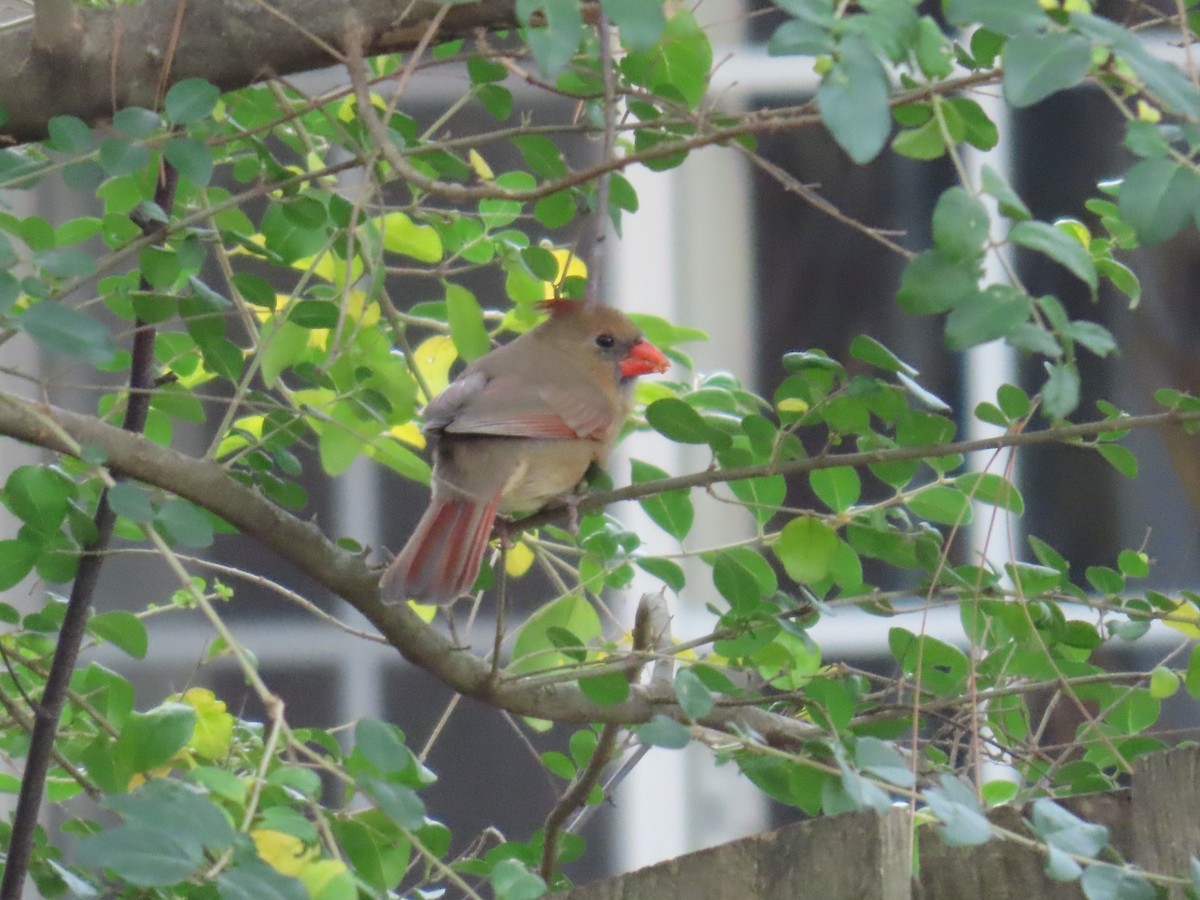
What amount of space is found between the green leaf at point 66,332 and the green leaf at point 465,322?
0.65 metres

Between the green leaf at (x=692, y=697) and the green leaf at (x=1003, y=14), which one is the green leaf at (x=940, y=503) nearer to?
the green leaf at (x=692, y=697)

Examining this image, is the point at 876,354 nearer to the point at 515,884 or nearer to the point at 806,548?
the point at 806,548

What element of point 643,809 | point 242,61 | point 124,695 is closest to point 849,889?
point 124,695

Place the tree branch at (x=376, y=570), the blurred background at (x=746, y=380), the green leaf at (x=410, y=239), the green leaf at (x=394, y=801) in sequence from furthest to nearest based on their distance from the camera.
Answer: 1. the blurred background at (x=746, y=380)
2. the green leaf at (x=410, y=239)
3. the tree branch at (x=376, y=570)
4. the green leaf at (x=394, y=801)

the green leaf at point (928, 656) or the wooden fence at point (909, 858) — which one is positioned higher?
the wooden fence at point (909, 858)

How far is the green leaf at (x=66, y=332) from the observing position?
4.39 feet

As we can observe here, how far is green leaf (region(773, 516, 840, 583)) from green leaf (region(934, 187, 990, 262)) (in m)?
0.72

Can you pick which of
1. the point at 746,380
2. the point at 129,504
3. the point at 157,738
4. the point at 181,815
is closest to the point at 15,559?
the point at 157,738

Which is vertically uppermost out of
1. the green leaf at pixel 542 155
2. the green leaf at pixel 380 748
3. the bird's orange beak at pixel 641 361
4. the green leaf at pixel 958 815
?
the green leaf at pixel 542 155

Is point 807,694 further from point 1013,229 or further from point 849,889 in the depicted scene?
point 1013,229

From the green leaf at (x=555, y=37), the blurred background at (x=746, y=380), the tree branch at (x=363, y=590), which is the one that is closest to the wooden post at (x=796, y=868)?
the tree branch at (x=363, y=590)

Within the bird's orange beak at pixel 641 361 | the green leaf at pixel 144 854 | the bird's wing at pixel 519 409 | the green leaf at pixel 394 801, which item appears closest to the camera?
the green leaf at pixel 144 854

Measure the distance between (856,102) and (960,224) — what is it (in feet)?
0.45

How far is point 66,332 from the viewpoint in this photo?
1346 millimetres
